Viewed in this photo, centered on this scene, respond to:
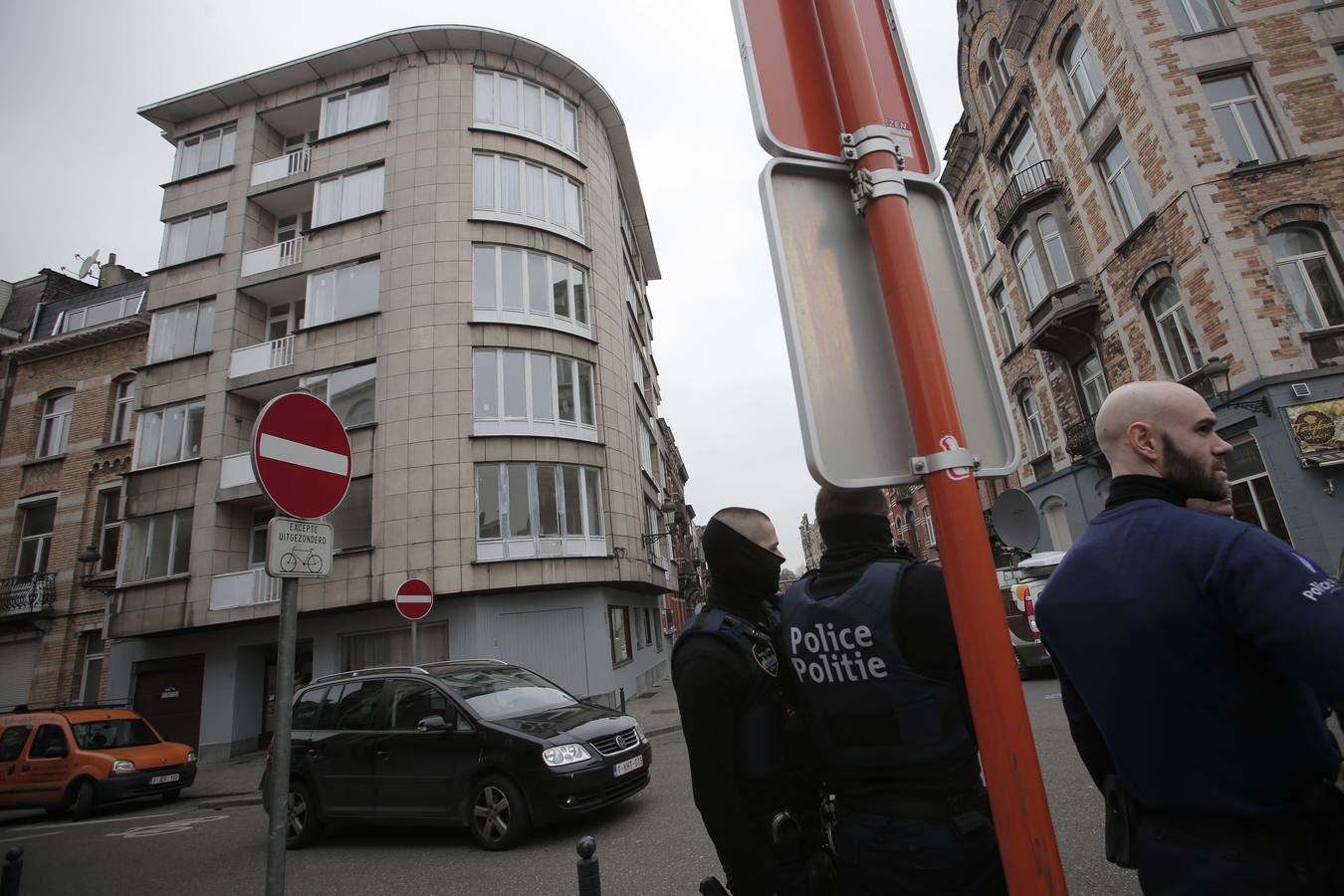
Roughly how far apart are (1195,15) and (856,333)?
66.4 feet

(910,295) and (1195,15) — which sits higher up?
(1195,15)

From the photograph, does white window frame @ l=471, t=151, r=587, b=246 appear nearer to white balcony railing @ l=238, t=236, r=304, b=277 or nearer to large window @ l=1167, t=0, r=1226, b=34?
white balcony railing @ l=238, t=236, r=304, b=277

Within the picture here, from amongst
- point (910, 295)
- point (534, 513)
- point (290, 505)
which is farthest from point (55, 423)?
point (910, 295)

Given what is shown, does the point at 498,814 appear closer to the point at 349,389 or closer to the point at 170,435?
the point at 349,389

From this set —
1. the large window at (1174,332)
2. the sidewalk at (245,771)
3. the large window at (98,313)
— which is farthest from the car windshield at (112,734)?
the large window at (1174,332)

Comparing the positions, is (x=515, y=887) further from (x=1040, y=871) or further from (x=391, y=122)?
(x=391, y=122)

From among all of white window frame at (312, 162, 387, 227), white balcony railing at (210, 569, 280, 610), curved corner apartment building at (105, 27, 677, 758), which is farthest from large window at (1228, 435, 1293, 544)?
white window frame at (312, 162, 387, 227)

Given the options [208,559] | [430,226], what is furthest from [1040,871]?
[208,559]

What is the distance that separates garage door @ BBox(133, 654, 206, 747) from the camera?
1795 centimetres

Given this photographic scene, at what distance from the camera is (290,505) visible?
3.89m

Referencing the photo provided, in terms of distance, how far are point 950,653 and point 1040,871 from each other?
900 millimetres

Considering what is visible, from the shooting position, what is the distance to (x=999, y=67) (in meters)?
21.4

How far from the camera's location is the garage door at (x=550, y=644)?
16.6 metres

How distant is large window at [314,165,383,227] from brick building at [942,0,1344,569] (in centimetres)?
1898
